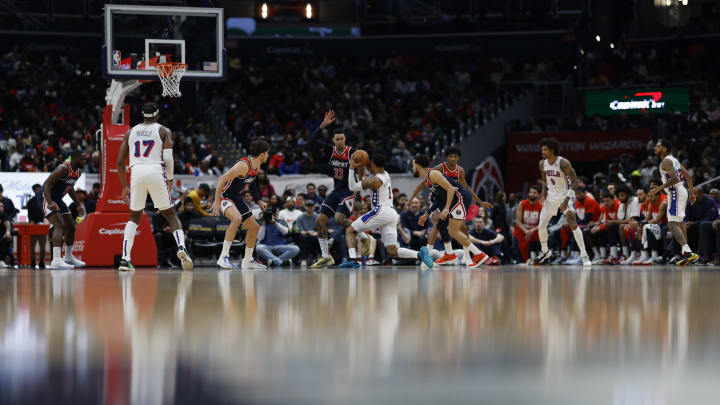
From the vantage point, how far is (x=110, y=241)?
48.5 ft

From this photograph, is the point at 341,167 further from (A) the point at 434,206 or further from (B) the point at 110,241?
(B) the point at 110,241

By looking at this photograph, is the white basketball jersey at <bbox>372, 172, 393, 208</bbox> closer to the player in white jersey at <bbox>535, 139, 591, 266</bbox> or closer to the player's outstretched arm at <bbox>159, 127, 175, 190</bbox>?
the player's outstretched arm at <bbox>159, 127, 175, 190</bbox>

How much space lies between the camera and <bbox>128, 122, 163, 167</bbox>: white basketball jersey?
36.9 ft

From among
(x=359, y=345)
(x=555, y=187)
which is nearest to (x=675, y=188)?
(x=555, y=187)

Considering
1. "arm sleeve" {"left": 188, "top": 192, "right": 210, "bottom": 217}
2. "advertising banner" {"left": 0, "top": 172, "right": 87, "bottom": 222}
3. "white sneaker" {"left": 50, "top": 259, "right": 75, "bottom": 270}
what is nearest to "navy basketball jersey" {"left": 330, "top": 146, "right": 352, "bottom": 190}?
"white sneaker" {"left": 50, "top": 259, "right": 75, "bottom": 270}

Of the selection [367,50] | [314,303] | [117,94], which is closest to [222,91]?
[367,50]

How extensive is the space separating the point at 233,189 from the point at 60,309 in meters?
7.17

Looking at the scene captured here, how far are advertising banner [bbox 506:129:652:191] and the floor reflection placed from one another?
23092 millimetres

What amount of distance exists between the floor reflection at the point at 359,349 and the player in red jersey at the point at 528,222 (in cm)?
1288

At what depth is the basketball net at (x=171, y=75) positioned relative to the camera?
15.3 m

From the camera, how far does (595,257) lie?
754 inches

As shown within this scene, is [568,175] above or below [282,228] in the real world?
above

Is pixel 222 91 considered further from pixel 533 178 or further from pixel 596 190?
pixel 596 190

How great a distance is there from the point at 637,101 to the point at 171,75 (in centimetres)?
1936
